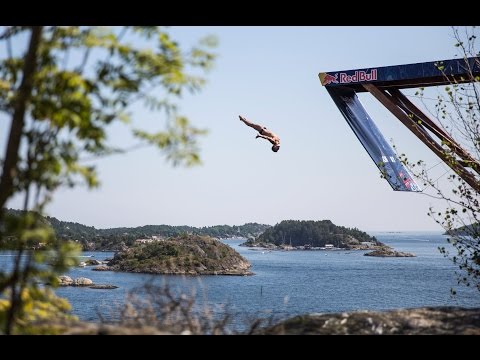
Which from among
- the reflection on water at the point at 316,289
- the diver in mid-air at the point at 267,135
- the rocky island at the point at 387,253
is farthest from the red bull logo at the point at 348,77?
the rocky island at the point at 387,253

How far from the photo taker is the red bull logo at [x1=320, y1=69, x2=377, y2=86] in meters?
7.97

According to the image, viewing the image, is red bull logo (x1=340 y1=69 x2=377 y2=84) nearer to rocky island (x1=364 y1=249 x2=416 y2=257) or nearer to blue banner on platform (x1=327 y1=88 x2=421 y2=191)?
blue banner on platform (x1=327 y1=88 x2=421 y2=191)

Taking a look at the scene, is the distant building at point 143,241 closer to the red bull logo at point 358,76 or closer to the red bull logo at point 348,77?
the red bull logo at point 348,77

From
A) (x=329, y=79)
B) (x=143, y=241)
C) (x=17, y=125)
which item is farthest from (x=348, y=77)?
(x=143, y=241)

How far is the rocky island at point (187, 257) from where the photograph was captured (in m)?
99.9

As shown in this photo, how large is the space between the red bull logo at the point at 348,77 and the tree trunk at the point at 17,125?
5.09 m

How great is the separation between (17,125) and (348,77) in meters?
5.44

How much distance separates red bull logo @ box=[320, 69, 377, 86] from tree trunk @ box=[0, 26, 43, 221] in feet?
16.7

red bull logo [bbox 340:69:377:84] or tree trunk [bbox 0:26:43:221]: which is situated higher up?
red bull logo [bbox 340:69:377:84]

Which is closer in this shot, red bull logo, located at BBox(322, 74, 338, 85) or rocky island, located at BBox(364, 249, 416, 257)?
red bull logo, located at BBox(322, 74, 338, 85)

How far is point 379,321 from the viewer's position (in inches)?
202

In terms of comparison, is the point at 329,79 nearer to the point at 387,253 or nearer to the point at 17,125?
the point at 17,125

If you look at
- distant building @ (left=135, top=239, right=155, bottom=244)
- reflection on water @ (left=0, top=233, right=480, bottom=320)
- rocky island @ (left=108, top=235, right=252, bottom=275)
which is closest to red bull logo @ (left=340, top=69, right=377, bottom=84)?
reflection on water @ (left=0, top=233, right=480, bottom=320)
